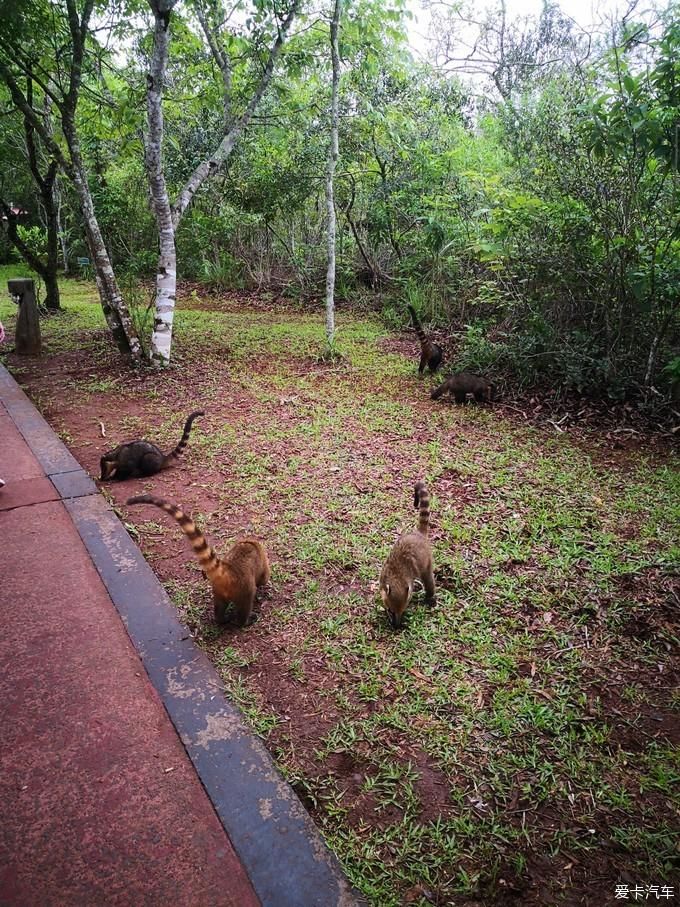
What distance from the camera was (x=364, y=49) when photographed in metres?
7.50

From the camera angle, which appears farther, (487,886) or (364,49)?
(364,49)

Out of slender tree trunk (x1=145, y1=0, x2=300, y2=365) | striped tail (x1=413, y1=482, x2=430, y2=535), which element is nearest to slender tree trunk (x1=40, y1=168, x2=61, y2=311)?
slender tree trunk (x1=145, y1=0, x2=300, y2=365)

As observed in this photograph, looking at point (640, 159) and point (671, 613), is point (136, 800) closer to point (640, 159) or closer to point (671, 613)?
point (671, 613)

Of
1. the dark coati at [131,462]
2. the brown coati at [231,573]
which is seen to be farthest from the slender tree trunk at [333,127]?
the brown coati at [231,573]

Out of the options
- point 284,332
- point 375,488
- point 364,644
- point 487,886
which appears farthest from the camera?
point 284,332

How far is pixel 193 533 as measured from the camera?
2830 millimetres

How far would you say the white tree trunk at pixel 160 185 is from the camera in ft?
20.5

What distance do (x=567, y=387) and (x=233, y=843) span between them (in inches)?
224

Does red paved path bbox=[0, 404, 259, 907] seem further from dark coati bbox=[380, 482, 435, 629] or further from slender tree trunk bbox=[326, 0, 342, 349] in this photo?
slender tree trunk bbox=[326, 0, 342, 349]

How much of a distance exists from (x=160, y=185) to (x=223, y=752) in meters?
6.67

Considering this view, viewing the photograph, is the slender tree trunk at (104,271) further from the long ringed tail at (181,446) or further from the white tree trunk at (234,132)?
the long ringed tail at (181,446)

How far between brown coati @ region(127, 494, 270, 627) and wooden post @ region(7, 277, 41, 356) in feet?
23.9

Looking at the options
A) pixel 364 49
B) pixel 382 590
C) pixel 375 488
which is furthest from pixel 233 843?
pixel 364 49

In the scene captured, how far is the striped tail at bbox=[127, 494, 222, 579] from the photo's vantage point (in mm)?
2739
